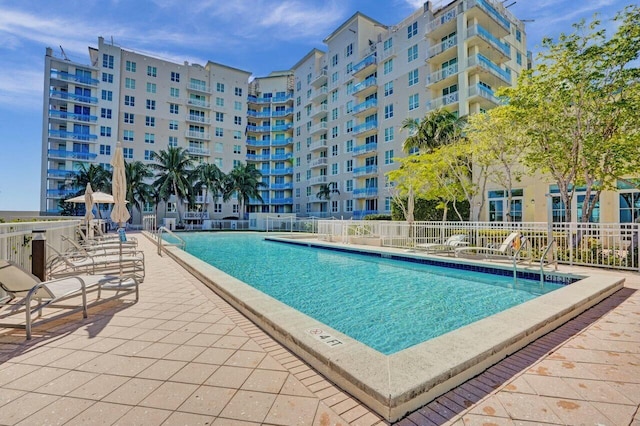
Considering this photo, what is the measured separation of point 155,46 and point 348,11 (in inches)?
1029

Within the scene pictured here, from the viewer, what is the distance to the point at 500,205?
819 inches

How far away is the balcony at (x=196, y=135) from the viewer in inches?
1802

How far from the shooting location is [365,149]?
35.0 meters

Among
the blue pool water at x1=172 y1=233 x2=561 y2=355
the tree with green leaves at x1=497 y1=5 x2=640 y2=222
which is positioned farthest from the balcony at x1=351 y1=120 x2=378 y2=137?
the blue pool water at x1=172 y1=233 x2=561 y2=355

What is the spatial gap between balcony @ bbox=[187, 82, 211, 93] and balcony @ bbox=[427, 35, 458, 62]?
32.6m

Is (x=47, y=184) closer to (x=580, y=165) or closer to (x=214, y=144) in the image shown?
(x=214, y=144)

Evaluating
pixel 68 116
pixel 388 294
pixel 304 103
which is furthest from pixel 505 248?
→ pixel 68 116

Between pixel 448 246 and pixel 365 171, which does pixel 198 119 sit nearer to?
pixel 365 171

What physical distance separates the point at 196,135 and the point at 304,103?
1588 centimetres

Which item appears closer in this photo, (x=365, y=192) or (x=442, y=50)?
(x=442, y=50)

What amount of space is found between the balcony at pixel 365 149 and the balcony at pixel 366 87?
18.9 feet

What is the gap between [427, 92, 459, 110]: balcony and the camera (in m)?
25.6

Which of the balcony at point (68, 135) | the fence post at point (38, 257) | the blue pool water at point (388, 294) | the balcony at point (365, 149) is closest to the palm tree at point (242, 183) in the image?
the balcony at point (365, 149)

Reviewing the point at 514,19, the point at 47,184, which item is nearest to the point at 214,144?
the point at 47,184
